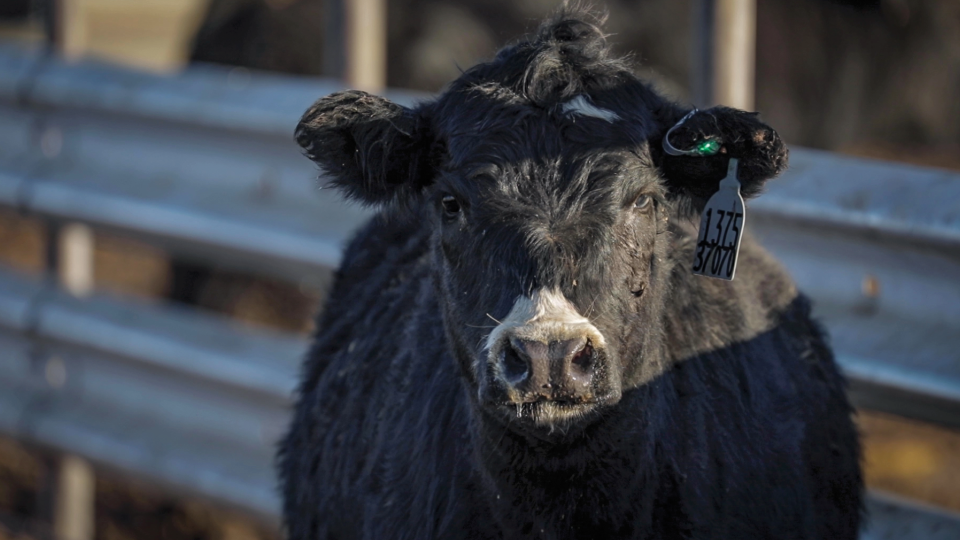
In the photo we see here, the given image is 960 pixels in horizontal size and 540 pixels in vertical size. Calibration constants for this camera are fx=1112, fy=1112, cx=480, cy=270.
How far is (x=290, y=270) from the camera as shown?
4.43 metres

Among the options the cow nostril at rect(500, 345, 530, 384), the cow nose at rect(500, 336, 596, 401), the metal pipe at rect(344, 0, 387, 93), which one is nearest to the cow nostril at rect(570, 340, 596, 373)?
the cow nose at rect(500, 336, 596, 401)

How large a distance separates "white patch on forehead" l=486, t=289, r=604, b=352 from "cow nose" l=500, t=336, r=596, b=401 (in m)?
0.02

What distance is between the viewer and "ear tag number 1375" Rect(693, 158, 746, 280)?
2869mm

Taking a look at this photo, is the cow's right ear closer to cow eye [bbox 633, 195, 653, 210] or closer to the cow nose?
cow eye [bbox 633, 195, 653, 210]

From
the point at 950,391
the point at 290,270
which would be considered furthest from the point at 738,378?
the point at 290,270

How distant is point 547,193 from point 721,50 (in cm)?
133

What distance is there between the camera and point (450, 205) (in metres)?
2.96

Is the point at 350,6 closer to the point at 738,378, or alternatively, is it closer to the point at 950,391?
the point at 738,378

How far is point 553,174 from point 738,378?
2.90ft

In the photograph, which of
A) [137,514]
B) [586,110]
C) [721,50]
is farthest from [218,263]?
[586,110]

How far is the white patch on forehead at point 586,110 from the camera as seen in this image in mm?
2885

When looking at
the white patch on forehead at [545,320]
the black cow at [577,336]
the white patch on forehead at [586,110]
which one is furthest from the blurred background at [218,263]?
the white patch on forehead at [545,320]

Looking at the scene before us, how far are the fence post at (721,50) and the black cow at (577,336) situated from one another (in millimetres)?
623

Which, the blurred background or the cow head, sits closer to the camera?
the cow head
